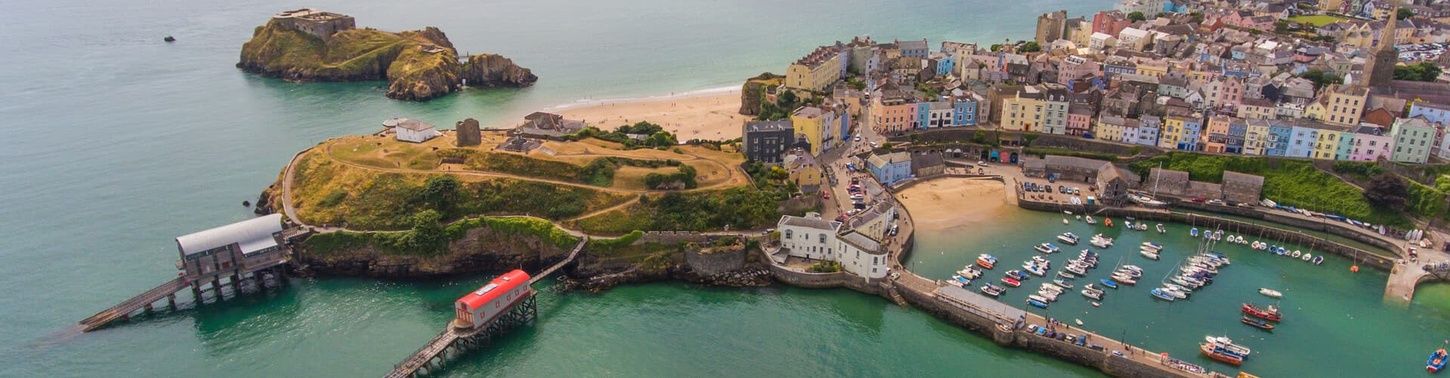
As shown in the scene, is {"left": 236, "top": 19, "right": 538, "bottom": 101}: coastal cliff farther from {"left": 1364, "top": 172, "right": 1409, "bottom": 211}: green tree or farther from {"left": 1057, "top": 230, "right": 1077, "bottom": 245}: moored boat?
{"left": 1364, "top": 172, "right": 1409, "bottom": 211}: green tree

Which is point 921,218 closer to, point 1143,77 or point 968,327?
point 968,327

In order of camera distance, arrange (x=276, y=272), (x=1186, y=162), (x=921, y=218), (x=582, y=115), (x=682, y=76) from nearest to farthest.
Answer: (x=276, y=272)
(x=921, y=218)
(x=1186, y=162)
(x=582, y=115)
(x=682, y=76)

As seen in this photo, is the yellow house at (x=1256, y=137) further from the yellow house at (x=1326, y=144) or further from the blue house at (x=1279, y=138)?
the yellow house at (x=1326, y=144)

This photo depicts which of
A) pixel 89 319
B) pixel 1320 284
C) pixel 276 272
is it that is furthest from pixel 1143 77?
pixel 89 319

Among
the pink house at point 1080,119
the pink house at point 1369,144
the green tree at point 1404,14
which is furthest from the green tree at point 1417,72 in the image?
the green tree at point 1404,14

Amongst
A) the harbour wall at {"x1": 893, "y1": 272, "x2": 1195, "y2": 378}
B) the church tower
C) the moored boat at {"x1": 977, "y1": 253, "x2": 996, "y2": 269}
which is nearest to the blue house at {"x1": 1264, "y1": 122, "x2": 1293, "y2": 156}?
the church tower

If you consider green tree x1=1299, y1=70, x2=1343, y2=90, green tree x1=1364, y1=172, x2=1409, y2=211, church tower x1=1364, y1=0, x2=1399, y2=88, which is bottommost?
green tree x1=1364, y1=172, x2=1409, y2=211

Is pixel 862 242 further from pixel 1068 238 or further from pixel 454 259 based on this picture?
pixel 454 259

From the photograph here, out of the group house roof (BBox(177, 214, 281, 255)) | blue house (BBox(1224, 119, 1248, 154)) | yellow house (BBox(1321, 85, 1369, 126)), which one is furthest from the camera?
yellow house (BBox(1321, 85, 1369, 126))
